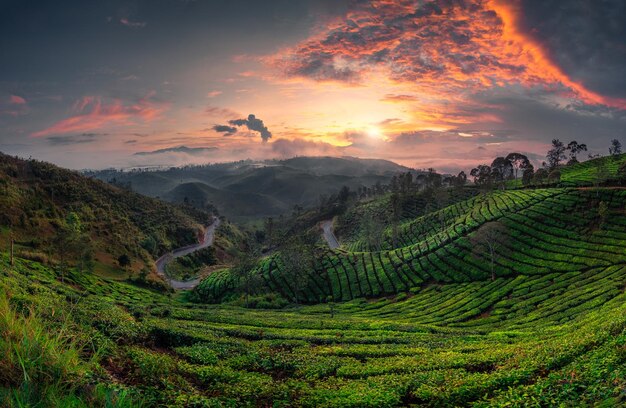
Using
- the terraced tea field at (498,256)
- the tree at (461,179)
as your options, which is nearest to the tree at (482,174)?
the tree at (461,179)

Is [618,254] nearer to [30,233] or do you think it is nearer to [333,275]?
[333,275]

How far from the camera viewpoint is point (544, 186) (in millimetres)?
126625

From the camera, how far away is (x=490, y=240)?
78.9 metres

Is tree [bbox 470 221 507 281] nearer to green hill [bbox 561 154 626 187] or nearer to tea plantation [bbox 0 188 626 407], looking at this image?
tea plantation [bbox 0 188 626 407]

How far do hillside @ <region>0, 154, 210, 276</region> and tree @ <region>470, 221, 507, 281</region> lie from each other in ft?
274

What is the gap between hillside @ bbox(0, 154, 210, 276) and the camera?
247 ft

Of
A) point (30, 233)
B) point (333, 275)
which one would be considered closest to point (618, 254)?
point (333, 275)

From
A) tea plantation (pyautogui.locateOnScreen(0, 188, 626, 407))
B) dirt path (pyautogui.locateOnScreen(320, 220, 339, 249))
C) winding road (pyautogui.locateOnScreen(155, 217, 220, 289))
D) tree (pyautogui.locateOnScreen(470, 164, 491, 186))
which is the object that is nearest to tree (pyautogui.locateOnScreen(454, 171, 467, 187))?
tree (pyautogui.locateOnScreen(470, 164, 491, 186))

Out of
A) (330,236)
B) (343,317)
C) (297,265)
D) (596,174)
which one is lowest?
(330,236)

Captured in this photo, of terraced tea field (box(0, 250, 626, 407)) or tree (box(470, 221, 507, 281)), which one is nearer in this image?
terraced tea field (box(0, 250, 626, 407))

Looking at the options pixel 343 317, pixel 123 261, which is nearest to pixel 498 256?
pixel 343 317

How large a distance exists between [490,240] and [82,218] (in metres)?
113

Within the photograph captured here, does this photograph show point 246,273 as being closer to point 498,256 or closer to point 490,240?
point 498,256

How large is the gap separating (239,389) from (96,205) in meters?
130
